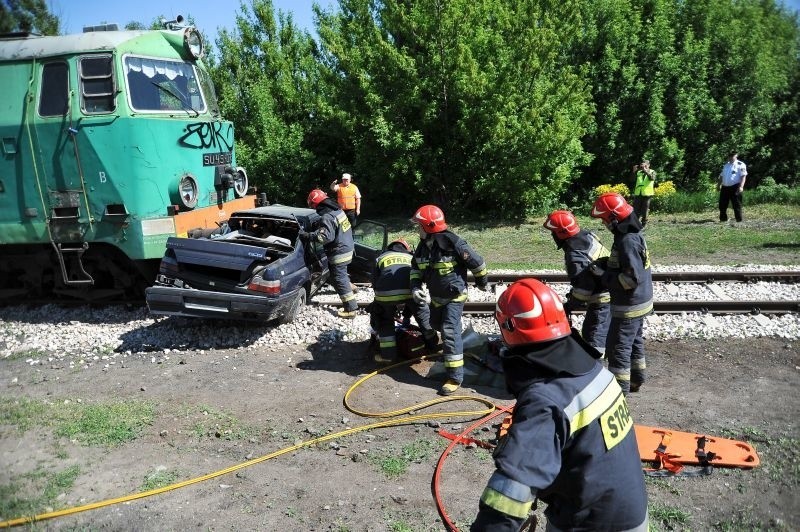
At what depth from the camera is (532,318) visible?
8.01ft

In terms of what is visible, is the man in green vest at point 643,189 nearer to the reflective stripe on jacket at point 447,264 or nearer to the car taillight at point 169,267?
the reflective stripe on jacket at point 447,264

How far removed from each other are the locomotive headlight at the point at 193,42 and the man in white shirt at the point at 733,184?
11.5 m

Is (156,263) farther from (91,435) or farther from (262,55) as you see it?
(262,55)

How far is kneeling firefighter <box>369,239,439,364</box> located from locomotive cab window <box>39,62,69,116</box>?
481cm

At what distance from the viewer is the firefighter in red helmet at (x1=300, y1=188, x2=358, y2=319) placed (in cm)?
830

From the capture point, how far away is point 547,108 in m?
15.2

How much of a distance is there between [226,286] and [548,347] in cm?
577

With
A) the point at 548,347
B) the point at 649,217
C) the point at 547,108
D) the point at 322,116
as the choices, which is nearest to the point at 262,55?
the point at 322,116

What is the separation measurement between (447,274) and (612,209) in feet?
5.66

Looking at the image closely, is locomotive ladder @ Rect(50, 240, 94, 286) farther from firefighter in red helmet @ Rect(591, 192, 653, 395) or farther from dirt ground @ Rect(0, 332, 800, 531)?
firefighter in red helmet @ Rect(591, 192, 653, 395)

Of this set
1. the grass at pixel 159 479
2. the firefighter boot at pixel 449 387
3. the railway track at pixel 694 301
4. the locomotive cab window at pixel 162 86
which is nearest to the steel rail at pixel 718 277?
the railway track at pixel 694 301

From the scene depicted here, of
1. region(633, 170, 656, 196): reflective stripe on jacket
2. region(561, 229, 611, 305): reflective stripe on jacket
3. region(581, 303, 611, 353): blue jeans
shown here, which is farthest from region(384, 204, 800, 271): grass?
region(561, 229, 611, 305): reflective stripe on jacket

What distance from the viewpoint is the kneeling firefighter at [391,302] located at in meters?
6.93

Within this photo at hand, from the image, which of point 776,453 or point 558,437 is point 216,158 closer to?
point 776,453
